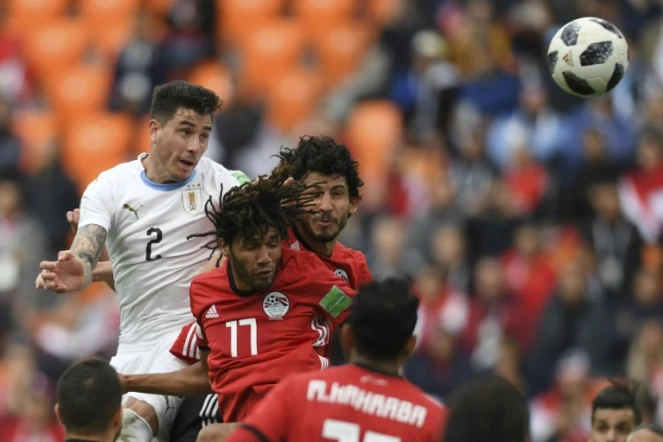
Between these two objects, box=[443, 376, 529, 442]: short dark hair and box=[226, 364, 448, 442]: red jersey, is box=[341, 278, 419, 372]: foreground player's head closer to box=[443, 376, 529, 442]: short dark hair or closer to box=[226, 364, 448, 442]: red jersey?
box=[226, 364, 448, 442]: red jersey

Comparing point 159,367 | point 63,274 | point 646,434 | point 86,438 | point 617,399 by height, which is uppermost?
point 63,274

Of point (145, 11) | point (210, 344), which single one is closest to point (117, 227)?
point (210, 344)

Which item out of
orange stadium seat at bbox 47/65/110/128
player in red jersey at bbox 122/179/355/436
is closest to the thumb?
player in red jersey at bbox 122/179/355/436

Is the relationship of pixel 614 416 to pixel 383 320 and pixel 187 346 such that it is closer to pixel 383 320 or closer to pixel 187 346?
pixel 187 346

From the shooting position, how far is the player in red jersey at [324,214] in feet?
25.4

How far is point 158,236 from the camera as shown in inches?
326

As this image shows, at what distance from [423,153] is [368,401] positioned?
429 inches

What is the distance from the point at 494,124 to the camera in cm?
1650

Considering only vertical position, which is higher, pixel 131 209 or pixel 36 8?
pixel 36 8

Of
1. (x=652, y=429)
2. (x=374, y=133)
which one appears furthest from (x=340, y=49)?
(x=652, y=429)

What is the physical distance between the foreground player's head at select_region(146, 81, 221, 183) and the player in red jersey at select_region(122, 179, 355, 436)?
0.86 metres

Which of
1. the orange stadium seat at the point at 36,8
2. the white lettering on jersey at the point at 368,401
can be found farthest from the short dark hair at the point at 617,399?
the orange stadium seat at the point at 36,8

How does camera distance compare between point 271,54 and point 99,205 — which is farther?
point 271,54

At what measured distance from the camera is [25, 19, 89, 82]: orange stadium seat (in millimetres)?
20844
